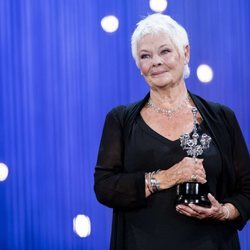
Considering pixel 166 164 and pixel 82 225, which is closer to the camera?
pixel 166 164

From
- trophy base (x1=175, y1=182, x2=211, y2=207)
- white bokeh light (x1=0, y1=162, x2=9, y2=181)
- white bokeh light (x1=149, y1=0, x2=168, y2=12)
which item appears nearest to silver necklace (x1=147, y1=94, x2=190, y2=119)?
trophy base (x1=175, y1=182, x2=211, y2=207)

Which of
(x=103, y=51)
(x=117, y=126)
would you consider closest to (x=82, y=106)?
(x=103, y=51)

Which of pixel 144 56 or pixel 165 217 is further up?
pixel 144 56

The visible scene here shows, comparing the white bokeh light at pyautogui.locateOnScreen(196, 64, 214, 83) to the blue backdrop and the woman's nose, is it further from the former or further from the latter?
the woman's nose

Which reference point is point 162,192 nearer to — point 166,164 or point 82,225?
point 166,164

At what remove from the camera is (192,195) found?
1147mm

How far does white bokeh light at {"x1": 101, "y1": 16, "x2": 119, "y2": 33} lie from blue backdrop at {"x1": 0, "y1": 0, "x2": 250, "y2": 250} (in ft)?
0.06

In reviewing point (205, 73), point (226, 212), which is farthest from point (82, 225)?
point (226, 212)

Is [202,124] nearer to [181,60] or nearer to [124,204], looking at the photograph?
[181,60]

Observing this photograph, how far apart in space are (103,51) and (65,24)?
186 mm

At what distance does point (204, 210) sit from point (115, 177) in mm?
235

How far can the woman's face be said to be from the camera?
126 cm

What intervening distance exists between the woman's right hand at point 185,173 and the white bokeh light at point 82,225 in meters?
0.84

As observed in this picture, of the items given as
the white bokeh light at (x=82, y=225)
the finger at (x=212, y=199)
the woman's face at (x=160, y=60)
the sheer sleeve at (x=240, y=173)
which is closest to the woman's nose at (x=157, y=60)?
the woman's face at (x=160, y=60)
